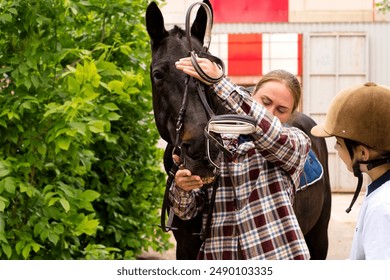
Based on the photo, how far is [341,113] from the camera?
2549 mm

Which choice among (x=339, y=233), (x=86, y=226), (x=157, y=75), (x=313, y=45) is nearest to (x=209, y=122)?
(x=157, y=75)

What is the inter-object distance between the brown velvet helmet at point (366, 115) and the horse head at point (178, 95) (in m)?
0.63

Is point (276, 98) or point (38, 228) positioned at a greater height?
point (276, 98)

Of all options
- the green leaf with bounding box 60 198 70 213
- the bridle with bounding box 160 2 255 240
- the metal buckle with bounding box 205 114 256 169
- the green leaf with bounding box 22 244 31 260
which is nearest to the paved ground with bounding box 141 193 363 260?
the green leaf with bounding box 22 244 31 260

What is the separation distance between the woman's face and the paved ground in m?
5.63

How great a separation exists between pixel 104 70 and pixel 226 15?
39.0 ft

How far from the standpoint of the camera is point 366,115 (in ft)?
8.18

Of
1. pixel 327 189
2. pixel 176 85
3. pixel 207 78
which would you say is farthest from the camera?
pixel 327 189

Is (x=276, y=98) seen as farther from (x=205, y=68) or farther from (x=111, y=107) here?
(x=111, y=107)

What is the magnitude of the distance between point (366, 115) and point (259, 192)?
2.02 feet

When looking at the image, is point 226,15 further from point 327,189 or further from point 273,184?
point 273,184

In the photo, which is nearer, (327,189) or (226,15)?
(327,189)

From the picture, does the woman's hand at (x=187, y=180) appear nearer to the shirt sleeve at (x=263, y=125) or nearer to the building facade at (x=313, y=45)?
the shirt sleeve at (x=263, y=125)
